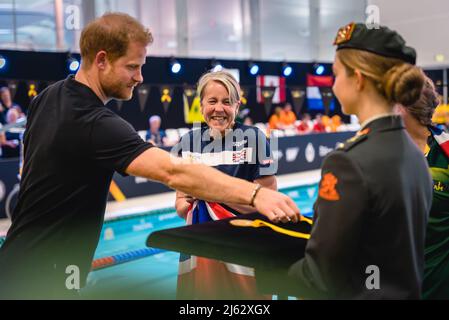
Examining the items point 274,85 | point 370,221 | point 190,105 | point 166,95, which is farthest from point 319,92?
point 370,221

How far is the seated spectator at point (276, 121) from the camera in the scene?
11.8 metres

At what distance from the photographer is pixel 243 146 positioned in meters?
2.36

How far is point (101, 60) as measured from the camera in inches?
61.7

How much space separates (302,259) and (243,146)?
4.01ft

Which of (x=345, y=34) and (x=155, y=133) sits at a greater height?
(x=345, y=34)

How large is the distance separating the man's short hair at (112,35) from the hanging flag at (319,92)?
11.0 meters

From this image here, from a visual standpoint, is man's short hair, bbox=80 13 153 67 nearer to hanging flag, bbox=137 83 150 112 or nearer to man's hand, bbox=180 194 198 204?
man's hand, bbox=180 194 198 204

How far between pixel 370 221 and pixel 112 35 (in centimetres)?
95

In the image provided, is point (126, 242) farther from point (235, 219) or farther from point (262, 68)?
point (262, 68)

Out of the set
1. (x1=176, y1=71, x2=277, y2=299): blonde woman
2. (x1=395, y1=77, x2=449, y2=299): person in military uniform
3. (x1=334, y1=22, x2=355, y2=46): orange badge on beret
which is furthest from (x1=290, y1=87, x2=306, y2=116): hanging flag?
(x1=334, y1=22, x2=355, y2=46): orange badge on beret

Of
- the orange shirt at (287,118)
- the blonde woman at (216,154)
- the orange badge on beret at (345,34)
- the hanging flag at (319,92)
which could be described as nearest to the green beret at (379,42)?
the orange badge on beret at (345,34)

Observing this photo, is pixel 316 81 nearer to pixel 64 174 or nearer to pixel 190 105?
pixel 190 105

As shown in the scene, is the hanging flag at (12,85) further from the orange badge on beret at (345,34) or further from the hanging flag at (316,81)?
the orange badge on beret at (345,34)

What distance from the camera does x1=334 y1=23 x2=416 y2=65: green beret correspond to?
114cm
